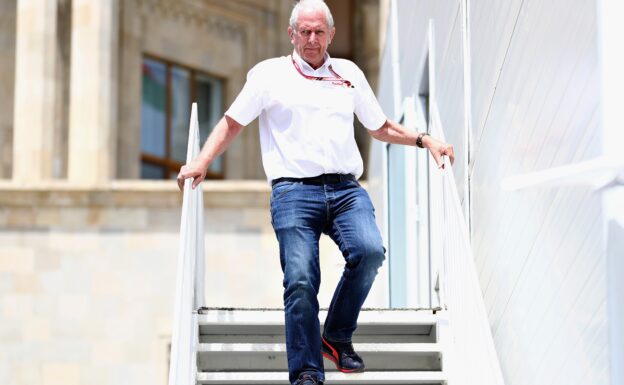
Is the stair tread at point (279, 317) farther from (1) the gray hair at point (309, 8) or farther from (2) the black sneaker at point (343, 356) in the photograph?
(1) the gray hair at point (309, 8)

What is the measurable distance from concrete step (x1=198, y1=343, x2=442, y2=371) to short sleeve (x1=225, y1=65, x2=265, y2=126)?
3.15 feet

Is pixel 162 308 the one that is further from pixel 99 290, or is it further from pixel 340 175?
pixel 340 175

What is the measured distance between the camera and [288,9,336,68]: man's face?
5.59 meters

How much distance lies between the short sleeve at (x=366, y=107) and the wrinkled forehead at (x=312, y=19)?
394 millimetres

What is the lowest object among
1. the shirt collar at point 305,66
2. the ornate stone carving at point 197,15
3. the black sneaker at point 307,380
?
the black sneaker at point 307,380

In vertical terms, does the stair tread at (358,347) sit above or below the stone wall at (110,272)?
below

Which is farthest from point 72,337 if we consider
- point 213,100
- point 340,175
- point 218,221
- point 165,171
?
point 340,175

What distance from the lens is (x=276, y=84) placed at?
5746 mm

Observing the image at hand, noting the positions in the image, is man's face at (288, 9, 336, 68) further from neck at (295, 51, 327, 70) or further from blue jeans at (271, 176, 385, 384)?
blue jeans at (271, 176, 385, 384)

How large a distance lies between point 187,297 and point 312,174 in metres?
0.72

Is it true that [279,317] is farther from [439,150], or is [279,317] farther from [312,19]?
[312,19]

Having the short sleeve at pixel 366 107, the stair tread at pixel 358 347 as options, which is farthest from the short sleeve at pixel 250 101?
the stair tread at pixel 358 347

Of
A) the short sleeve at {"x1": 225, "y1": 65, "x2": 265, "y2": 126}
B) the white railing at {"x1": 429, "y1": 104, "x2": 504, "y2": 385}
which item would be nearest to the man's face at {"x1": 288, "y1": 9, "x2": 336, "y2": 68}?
the short sleeve at {"x1": 225, "y1": 65, "x2": 265, "y2": 126}

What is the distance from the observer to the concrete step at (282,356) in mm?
5898
